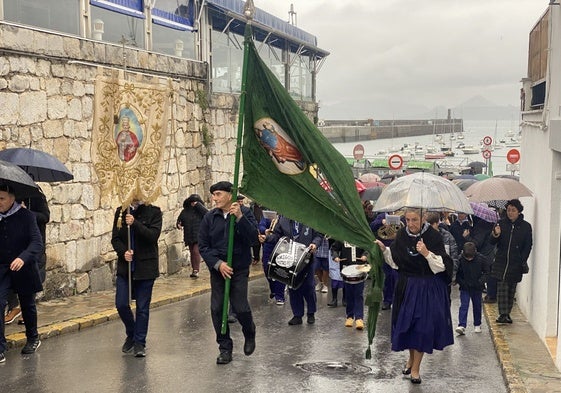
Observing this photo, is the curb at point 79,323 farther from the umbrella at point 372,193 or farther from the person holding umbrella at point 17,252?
the umbrella at point 372,193

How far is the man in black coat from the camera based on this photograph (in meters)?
9.05

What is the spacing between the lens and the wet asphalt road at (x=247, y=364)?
8.03 meters

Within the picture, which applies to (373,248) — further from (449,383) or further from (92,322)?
(92,322)

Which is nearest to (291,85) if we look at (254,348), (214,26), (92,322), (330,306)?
(214,26)

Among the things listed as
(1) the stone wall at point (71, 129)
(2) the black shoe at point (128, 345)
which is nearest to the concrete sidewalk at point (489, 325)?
(1) the stone wall at point (71, 129)

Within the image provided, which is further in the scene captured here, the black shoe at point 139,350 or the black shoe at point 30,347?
the black shoe at point 30,347

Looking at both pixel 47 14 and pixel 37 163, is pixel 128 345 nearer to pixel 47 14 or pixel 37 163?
pixel 37 163

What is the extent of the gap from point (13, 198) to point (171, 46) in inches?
303

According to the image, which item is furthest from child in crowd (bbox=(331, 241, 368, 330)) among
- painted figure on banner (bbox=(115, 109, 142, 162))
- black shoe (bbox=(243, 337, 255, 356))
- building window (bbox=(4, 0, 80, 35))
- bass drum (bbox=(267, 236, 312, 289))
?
building window (bbox=(4, 0, 80, 35))

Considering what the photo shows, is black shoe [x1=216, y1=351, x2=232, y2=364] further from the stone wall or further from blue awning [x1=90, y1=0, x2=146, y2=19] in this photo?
blue awning [x1=90, y1=0, x2=146, y2=19]

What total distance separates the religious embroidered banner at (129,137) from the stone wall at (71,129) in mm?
246

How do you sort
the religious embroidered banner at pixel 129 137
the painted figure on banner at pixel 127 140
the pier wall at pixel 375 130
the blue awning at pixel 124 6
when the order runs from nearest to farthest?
the religious embroidered banner at pixel 129 137
the painted figure on banner at pixel 127 140
the blue awning at pixel 124 6
the pier wall at pixel 375 130

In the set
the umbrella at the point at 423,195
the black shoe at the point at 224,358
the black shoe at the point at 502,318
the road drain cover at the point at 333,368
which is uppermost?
the umbrella at the point at 423,195

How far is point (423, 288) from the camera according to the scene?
817cm
